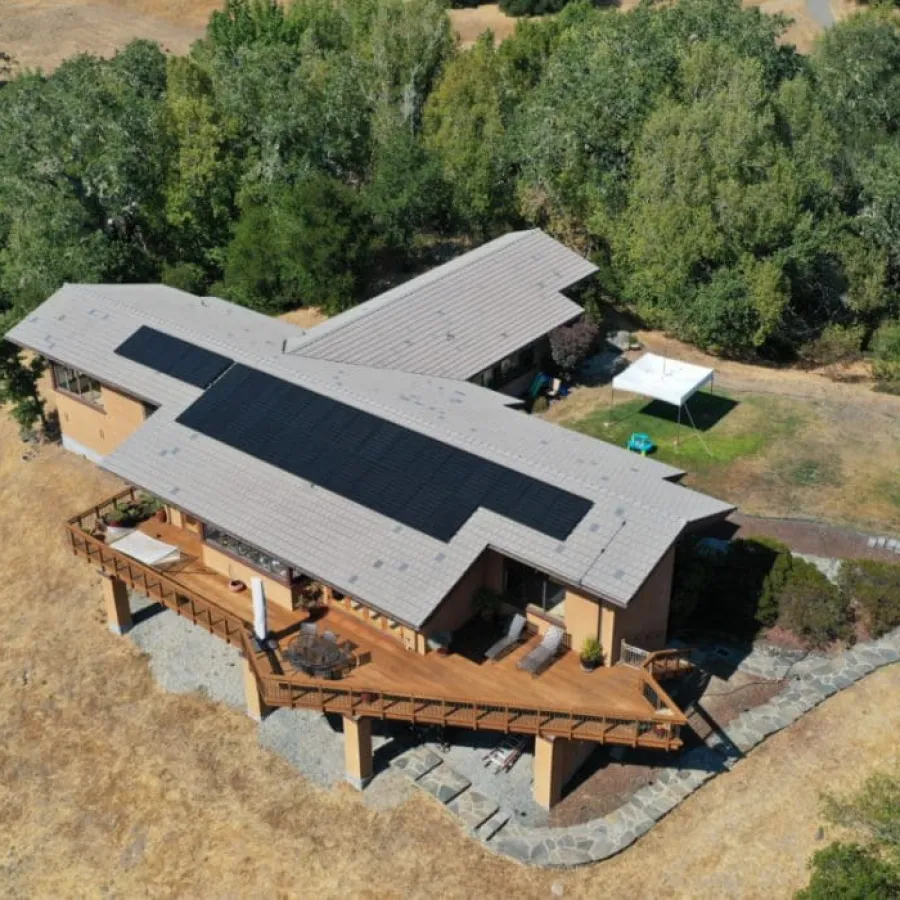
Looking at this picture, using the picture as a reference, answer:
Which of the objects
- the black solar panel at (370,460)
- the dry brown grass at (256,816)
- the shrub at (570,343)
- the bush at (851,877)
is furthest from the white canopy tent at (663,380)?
the bush at (851,877)

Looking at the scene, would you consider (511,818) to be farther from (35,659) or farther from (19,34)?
(19,34)

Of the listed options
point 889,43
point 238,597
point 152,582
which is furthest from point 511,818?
point 889,43

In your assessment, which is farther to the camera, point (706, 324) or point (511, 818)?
point (706, 324)

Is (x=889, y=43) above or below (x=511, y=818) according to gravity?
above

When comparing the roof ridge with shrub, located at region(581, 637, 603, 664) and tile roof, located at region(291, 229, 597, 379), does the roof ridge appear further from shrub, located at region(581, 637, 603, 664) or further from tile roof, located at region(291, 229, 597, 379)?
shrub, located at region(581, 637, 603, 664)

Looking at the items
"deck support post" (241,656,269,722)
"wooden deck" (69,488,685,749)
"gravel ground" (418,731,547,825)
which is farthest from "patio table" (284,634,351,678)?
"gravel ground" (418,731,547,825)

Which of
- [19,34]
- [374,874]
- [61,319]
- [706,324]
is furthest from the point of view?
[19,34]

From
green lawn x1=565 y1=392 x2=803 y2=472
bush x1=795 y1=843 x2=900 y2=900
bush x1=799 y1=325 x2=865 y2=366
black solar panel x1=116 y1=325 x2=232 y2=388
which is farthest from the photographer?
bush x1=799 y1=325 x2=865 y2=366
